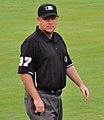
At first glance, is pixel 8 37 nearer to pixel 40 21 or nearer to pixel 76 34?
pixel 76 34

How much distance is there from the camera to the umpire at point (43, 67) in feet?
19.9

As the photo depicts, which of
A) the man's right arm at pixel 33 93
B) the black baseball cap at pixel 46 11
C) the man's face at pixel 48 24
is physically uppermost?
the black baseball cap at pixel 46 11

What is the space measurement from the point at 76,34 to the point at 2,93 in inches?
282

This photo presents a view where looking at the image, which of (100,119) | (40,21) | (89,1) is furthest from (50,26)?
(89,1)

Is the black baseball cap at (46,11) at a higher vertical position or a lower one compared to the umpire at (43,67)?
higher

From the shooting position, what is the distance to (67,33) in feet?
57.2

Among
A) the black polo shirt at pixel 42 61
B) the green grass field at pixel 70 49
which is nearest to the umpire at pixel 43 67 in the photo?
the black polo shirt at pixel 42 61

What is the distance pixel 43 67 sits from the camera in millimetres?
6172

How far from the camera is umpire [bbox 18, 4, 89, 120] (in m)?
6.07

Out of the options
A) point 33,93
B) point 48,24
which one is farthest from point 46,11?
point 33,93

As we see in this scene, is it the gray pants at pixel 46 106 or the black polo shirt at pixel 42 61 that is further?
the gray pants at pixel 46 106

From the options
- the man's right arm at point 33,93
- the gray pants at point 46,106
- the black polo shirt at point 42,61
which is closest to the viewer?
the man's right arm at point 33,93

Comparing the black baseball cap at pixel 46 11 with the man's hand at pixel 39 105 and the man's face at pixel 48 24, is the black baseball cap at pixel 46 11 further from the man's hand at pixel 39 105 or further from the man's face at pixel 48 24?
the man's hand at pixel 39 105

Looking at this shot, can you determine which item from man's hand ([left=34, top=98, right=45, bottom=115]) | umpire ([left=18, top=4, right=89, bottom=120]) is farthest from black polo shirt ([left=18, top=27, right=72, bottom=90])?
man's hand ([left=34, top=98, right=45, bottom=115])
